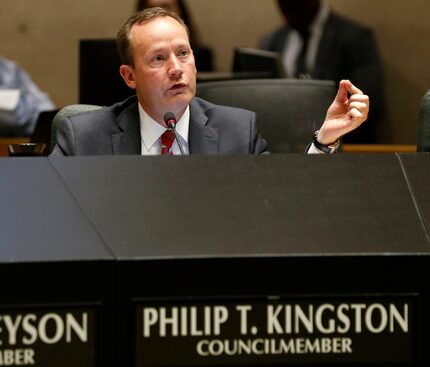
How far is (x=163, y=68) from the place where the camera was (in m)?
2.75

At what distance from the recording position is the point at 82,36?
20.5 feet

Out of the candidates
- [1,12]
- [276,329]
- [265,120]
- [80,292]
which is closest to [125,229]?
[80,292]

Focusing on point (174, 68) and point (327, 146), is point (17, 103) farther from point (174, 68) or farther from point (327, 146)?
point (327, 146)

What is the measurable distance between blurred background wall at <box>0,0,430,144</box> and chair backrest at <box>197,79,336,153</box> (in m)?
2.70

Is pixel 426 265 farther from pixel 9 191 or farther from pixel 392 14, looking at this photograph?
pixel 392 14

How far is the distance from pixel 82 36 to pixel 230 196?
4.67 meters

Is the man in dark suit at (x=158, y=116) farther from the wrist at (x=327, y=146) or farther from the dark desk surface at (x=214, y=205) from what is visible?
the dark desk surface at (x=214, y=205)

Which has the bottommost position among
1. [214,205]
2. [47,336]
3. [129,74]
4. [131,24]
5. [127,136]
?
[47,336]

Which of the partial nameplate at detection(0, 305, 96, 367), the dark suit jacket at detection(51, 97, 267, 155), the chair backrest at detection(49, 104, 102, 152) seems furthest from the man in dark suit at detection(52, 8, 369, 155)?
the partial nameplate at detection(0, 305, 96, 367)

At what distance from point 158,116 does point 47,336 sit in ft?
4.08

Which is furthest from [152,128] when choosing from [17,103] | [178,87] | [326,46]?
[326,46]

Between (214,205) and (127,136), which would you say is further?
(127,136)

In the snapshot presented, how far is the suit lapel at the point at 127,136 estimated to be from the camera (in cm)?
264

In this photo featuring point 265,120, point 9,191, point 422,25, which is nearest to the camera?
point 9,191
